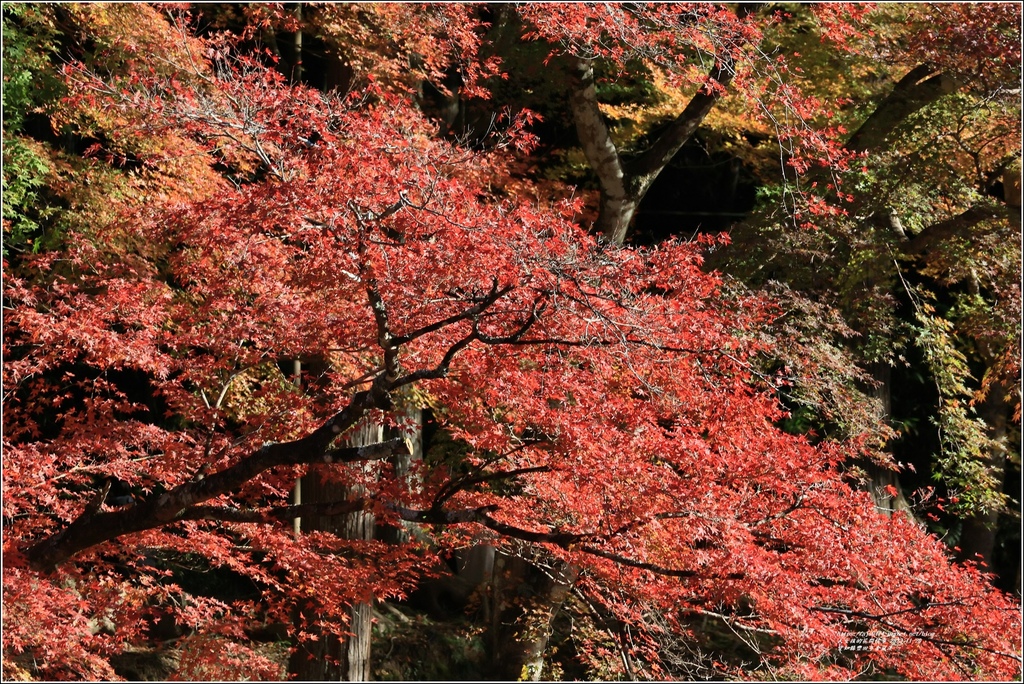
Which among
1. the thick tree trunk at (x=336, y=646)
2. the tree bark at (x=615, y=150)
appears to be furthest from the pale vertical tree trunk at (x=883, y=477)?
the thick tree trunk at (x=336, y=646)

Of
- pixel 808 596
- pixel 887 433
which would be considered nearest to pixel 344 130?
pixel 808 596

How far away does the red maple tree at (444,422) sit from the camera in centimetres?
563

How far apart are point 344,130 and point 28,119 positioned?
6.23 m

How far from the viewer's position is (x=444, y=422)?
8.07 m

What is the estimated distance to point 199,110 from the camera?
5.88m

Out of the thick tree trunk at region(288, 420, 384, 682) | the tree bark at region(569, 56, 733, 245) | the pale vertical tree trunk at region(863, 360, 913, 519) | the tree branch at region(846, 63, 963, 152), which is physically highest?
the tree branch at region(846, 63, 963, 152)

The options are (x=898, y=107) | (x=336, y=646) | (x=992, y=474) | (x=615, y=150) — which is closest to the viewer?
(x=336, y=646)

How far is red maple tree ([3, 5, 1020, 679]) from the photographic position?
5629 mm

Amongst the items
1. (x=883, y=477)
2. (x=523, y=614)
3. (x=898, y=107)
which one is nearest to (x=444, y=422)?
(x=523, y=614)

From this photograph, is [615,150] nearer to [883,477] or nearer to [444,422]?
[444,422]

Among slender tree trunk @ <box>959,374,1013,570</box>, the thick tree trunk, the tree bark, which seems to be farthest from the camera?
slender tree trunk @ <box>959,374,1013,570</box>

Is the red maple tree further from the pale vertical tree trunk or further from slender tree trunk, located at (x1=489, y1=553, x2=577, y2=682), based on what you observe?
the pale vertical tree trunk

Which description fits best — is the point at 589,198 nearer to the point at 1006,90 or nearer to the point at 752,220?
the point at 752,220

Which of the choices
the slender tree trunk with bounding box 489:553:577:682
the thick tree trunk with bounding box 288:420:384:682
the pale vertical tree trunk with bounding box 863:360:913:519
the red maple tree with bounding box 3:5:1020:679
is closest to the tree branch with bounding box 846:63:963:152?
the pale vertical tree trunk with bounding box 863:360:913:519
